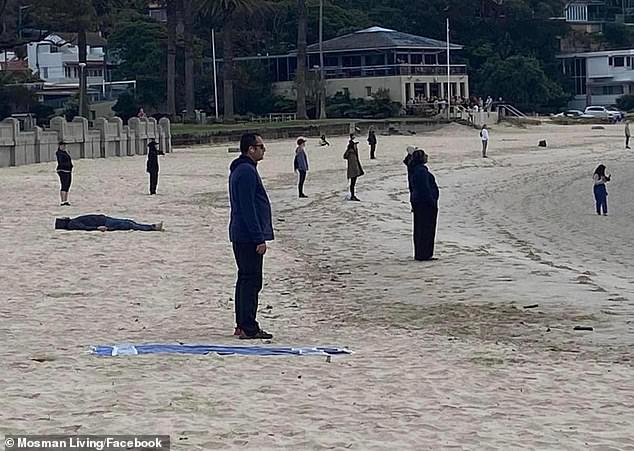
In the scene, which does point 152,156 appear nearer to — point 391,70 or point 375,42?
point 375,42

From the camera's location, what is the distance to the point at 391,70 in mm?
85375

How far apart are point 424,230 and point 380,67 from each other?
70684 millimetres

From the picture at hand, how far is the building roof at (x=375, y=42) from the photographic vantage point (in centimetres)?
8462

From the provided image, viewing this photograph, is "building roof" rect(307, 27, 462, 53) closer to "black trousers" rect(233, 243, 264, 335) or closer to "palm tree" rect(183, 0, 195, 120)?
"palm tree" rect(183, 0, 195, 120)

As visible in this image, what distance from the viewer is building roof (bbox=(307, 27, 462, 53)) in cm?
8462

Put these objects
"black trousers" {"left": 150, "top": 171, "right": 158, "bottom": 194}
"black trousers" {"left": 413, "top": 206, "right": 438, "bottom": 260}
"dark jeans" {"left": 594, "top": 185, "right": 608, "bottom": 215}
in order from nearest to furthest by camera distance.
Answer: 1. "black trousers" {"left": 413, "top": 206, "right": 438, "bottom": 260}
2. "dark jeans" {"left": 594, "top": 185, "right": 608, "bottom": 215}
3. "black trousers" {"left": 150, "top": 171, "right": 158, "bottom": 194}

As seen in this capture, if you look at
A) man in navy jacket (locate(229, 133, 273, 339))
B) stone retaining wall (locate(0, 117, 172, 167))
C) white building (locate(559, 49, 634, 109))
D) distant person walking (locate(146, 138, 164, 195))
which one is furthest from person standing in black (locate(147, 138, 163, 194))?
white building (locate(559, 49, 634, 109))

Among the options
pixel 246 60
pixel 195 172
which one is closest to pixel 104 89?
pixel 246 60

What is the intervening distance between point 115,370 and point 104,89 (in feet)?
293

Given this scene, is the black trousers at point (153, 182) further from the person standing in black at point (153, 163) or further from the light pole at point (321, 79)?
the light pole at point (321, 79)

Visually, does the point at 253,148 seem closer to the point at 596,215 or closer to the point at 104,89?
the point at 596,215

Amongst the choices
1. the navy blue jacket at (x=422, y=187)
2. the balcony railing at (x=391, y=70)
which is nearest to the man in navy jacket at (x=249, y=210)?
the navy blue jacket at (x=422, y=187)

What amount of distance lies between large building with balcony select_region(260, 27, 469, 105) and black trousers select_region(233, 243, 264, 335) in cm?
7464

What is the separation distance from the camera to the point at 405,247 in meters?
18.5
